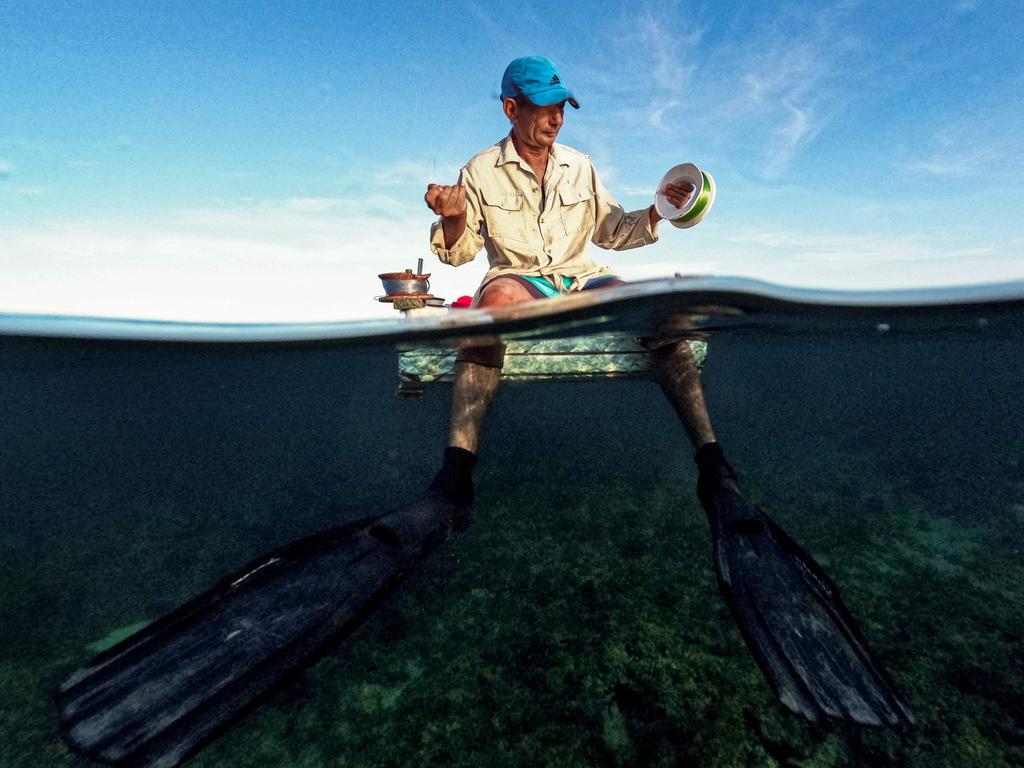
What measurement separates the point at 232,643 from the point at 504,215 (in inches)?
118

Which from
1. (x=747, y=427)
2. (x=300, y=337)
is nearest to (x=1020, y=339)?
(x=747, y=427)

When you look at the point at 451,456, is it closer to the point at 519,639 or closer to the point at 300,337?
the point at 519,639

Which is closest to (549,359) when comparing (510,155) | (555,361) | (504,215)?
(555,361)

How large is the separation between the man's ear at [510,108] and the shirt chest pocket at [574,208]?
613 mm

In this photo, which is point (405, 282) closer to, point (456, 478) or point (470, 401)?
point (470, 401)

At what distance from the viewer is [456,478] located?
2441 mm

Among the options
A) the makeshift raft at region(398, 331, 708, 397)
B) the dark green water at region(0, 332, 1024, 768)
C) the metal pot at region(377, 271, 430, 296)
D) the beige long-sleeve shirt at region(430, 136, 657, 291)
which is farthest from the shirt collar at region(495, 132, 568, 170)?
the dark green water at region(0, 332, 1024, 768)

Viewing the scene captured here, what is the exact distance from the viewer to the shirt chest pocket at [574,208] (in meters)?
3.28

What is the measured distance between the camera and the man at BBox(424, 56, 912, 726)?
1734 millimetres

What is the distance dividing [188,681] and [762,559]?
104 inches

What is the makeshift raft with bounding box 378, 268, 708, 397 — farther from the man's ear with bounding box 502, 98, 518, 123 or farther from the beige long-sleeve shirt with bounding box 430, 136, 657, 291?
the man's ear with bounding box 502, 98, 518, 123

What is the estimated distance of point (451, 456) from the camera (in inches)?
98.8

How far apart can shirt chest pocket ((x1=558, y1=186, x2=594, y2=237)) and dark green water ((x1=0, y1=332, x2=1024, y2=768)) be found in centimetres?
237

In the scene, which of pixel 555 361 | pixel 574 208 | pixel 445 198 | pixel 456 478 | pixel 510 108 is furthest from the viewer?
pixel 555 361
